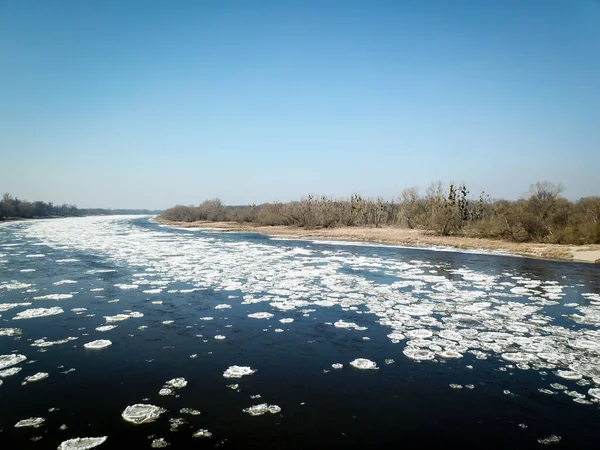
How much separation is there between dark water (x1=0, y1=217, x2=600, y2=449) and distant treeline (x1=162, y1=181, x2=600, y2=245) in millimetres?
19328

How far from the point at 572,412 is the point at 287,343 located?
459 centimetres

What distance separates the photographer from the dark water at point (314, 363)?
4.22 meters

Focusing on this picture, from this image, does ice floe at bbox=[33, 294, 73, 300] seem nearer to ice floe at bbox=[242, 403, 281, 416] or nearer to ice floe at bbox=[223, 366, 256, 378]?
ice floe at bbox=[223, 366, 256, 378]

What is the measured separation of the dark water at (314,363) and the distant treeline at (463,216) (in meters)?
19.3

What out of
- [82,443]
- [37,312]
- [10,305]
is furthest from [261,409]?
[10,305]

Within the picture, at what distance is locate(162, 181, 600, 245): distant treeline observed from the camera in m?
28.9

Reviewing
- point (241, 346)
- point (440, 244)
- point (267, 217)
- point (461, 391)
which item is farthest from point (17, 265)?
point (267, 217)

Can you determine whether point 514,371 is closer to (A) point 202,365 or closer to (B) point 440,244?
(A) point 202,365

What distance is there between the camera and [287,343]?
7.18 m

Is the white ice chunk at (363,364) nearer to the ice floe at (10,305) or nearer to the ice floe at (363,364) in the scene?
the ice floe at (363,364)

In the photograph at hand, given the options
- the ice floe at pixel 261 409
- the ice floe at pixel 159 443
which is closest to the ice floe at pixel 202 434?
the ice floe at pixel 159 443

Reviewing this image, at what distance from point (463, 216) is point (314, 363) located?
46.4m

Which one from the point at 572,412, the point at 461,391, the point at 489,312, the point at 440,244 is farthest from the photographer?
the point at 440,244

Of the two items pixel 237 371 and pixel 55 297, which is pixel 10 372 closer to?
pixel 237 371
